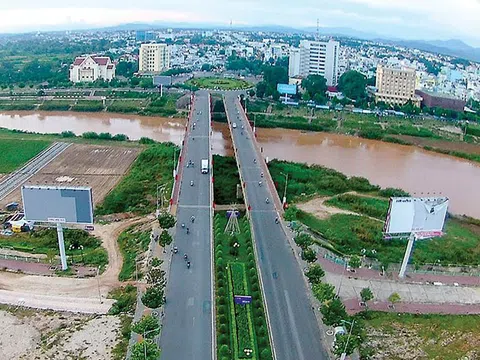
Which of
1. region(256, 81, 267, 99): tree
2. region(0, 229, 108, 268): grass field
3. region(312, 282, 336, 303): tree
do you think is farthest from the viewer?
region(256, 81, 267, 99): tree

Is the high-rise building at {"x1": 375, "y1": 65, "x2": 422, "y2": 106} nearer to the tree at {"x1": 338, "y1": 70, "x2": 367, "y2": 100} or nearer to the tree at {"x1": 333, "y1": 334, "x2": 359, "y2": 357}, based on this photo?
the tree at {"x1": 338, "y1": 70, "x2": 367, "y2": 100}

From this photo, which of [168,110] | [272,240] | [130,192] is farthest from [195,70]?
[272,240]

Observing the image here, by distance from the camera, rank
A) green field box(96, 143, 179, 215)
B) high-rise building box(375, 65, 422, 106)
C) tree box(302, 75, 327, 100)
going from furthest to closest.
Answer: high-rise building box(375, 65, 422, 106), tree box(302, 75, 327, 100), green field box(96, 143, 179, 215)

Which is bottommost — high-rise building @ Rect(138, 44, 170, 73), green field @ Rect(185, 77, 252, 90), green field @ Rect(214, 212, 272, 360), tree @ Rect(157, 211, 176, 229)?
green field @ Rect(214, 212, 272, 360)

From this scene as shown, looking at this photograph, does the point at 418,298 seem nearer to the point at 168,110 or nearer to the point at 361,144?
the point at 361,144

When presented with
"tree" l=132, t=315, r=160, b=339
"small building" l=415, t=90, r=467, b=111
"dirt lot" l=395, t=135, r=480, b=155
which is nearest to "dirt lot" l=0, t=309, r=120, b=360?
"tree" l=132, t=315, r=160, b=339

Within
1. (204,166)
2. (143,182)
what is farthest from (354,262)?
(143,182)
